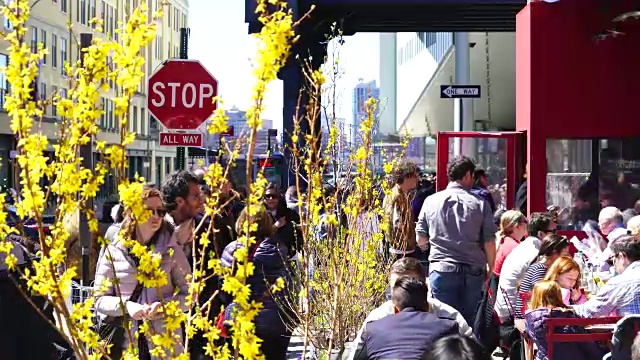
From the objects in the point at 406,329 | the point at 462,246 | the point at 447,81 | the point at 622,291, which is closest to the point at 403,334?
the point at 406,329

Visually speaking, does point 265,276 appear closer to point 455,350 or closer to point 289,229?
point 455,350

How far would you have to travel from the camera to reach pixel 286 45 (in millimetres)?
3852

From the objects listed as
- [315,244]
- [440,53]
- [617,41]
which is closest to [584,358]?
[315,244]

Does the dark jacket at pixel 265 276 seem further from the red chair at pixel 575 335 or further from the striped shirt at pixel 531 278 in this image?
the striped shirt at pixel 531 278

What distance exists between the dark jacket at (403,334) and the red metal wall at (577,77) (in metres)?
8.29

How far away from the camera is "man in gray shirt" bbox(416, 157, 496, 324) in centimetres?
950

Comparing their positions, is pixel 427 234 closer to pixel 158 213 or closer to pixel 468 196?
pixel 468 196

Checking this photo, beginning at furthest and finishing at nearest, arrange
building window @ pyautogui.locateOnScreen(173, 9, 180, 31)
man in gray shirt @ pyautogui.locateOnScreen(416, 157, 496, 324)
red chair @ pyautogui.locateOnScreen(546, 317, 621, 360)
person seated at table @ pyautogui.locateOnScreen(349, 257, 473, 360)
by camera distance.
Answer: building window @ pyautogui.locateOnScreen(173, 9, 180, 31)
man in gray shirt @ pyautogui.locateOnScreen(416, 157, 496, 324)
red chair @ pyautogui.locateOnScreen(546, 317, 621, 360)
person seated at table @ pyautogui.locateOnScreen(349, 257, 473, 360)

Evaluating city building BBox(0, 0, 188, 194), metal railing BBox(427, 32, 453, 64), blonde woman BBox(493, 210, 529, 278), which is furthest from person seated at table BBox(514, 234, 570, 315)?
metal railing BBox(427, 32, 453, 64)

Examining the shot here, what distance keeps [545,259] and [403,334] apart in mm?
3542

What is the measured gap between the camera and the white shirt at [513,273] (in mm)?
9031

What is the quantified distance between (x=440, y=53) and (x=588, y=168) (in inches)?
1551

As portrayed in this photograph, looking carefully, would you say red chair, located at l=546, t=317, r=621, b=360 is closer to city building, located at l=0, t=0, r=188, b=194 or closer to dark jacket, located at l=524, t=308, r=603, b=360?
dark jacket, located at l=524, t=308, r=603, b=360

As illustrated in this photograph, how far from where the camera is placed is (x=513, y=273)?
909 cm
